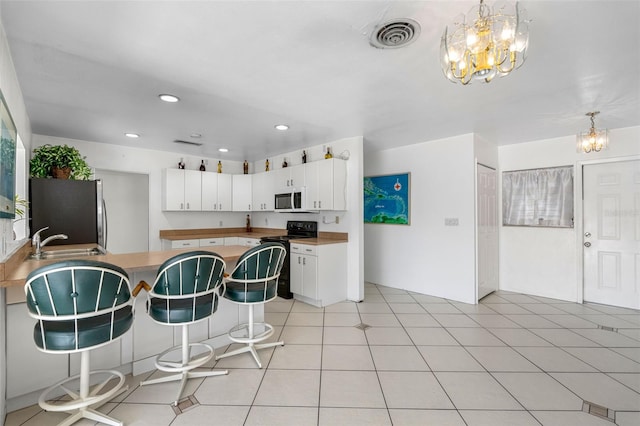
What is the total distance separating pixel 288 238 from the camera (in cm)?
483

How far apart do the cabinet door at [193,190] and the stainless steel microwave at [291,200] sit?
1472 mm

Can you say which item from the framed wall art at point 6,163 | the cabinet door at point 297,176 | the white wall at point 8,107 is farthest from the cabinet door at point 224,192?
the framed wall art at point 6,163

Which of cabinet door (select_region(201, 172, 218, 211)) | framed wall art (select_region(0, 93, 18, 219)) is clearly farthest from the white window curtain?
framed wall art (select_region(0, 93, 18, 219))

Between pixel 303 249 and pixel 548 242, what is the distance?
3732 mm

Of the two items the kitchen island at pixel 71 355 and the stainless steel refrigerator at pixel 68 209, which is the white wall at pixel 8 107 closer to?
the kitchen island at pixel 71 355

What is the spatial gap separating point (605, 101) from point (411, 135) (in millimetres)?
2013

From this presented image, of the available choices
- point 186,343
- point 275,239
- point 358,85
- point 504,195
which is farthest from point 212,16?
point 504,195

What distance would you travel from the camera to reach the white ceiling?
1.68 m

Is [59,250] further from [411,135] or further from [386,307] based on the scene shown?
[411,135]

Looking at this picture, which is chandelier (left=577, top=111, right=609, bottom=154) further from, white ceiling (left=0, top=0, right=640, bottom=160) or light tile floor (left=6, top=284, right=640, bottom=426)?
light tile floor (left=6, top=284, right=640, bottom=426)

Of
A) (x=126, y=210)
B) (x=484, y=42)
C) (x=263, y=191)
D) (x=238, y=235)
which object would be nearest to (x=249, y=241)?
(x=238, y=235)

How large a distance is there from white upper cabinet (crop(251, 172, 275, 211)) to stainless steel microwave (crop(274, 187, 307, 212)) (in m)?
0.26

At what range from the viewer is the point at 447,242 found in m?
4.36

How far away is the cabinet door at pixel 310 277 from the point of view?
404 centimetres
